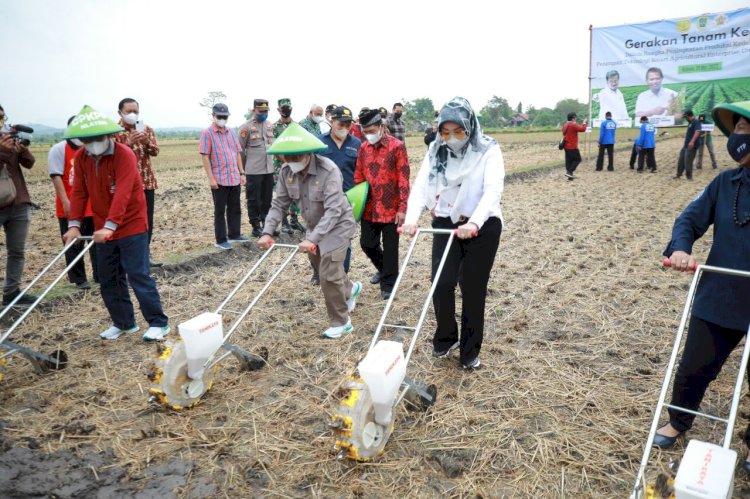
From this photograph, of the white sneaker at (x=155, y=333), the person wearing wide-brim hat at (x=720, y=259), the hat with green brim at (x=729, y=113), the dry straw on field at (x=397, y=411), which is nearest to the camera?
the hat with green brim at (x=729, y=113)

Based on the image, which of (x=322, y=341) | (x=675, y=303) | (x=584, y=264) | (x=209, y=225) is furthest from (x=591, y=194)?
(x=322, y=341)

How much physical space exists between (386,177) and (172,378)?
295 centimetres

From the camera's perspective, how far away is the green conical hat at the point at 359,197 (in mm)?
5262

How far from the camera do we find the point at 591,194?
12.1 meters

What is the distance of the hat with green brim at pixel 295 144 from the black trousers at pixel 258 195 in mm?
4195

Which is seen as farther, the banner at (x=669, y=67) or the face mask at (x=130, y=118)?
the banner at (x=669, y=67)

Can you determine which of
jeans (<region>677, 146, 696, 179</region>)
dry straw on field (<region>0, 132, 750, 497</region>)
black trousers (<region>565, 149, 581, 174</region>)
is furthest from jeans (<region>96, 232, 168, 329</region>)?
jeans (<region>677, 146, 696, 179</region>)

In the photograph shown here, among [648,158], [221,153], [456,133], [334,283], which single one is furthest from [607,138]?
[456,133]

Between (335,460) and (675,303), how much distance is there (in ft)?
12.9

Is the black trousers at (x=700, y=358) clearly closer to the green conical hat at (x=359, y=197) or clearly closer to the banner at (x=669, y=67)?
the green conical hat at (x=359, y=197)

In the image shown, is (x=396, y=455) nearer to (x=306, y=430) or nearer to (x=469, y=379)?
(x=306, y=430)

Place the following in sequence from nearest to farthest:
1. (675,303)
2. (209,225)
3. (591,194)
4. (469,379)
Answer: (469,379), (675,303), (209,225), (591,194)

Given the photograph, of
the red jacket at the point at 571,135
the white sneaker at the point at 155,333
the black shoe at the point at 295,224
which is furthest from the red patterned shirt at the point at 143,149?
the red jacket at the point at 571,135

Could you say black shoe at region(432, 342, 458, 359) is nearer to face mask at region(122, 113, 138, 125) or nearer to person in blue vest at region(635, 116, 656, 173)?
face mask at region(122, 113, 138, 125)
